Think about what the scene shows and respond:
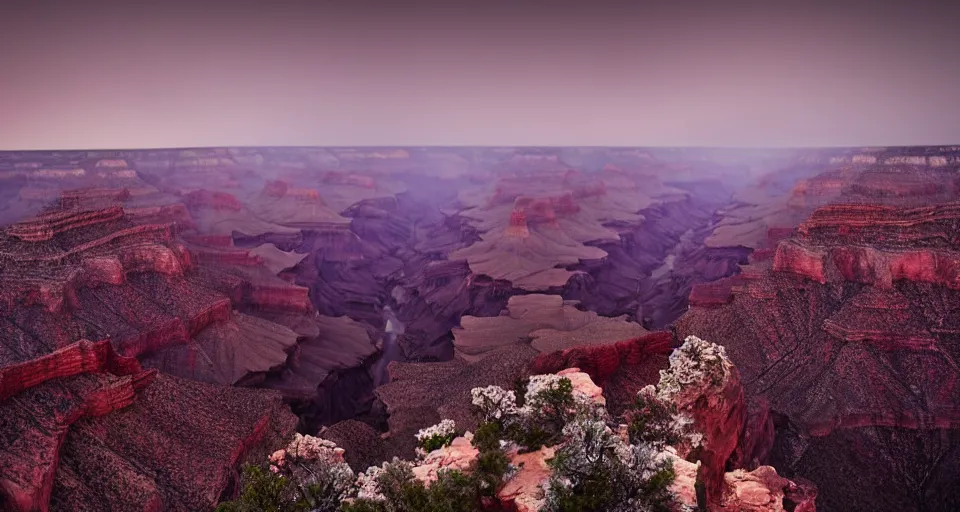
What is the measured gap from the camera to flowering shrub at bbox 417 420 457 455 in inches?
847

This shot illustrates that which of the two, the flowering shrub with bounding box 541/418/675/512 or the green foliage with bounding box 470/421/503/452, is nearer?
the flowering shrub with bounding box 541/418/675/512

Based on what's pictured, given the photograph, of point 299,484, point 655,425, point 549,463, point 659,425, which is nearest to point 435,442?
A: point 299,484

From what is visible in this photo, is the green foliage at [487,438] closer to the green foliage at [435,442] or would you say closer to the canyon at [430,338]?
the green foliage at [435,442]

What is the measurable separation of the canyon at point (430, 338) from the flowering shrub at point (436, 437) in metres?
6.06

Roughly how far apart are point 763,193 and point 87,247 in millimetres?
113211

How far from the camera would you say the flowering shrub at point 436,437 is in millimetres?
21516

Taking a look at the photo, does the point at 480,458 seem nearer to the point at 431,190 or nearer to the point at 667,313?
the point at 667,313

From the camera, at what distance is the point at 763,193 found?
386ft

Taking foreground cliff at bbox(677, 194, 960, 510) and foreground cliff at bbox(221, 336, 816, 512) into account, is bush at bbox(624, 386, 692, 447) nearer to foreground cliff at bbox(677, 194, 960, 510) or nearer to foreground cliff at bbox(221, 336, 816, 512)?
foreground cliff at bbox(221, 336, 816, 512)

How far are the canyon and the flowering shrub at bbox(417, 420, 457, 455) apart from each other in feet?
19.9

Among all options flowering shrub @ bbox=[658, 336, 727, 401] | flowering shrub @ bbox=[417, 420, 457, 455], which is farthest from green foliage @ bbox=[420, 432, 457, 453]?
flowering shrub @ bbox=[658, 336, 727, 401]

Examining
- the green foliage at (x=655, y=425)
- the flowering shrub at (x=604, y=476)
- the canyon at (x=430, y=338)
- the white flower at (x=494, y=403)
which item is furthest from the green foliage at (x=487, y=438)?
the canyon at (x=430, y=338)

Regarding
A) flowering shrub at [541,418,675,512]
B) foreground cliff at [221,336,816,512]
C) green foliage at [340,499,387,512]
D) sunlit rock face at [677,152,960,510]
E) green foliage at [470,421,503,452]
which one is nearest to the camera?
green foliage at [340,499,387,512]

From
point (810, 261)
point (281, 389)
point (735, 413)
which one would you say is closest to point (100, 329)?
point (281, 389)
